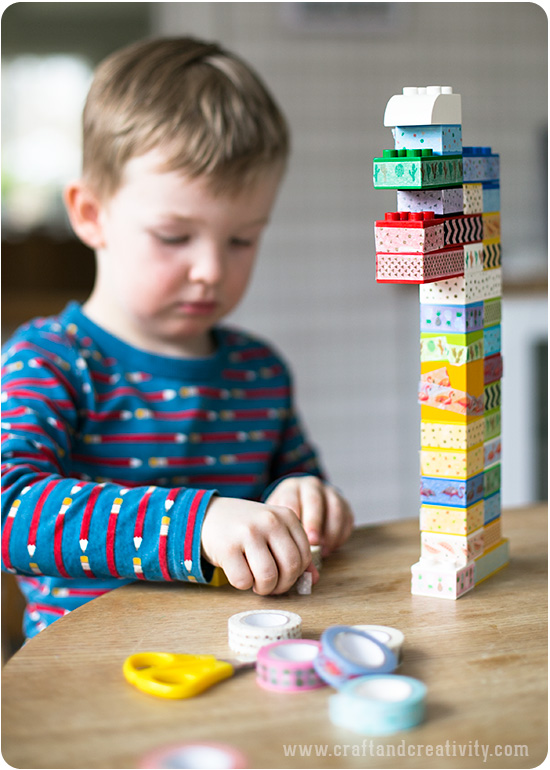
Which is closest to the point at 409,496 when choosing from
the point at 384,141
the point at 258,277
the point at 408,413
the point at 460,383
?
the point at 408,413

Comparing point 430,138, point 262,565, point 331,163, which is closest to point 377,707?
point 262,565

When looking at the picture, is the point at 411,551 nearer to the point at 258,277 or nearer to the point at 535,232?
the point at 258,277

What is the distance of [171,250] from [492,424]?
0.45 metres

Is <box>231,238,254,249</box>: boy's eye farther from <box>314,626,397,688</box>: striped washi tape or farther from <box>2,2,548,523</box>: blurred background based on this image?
<box>2,2,548,523</box>: blurred background

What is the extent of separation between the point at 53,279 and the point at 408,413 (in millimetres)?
1208

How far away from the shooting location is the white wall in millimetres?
2840

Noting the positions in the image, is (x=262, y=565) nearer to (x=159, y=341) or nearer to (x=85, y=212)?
(x=159, y=341)

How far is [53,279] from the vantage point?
289 centimetres

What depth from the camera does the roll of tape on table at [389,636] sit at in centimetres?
64

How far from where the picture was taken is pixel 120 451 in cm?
113

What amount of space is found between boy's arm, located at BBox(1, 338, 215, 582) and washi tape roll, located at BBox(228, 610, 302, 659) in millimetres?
104

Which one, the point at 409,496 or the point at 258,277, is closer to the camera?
the point at 258,277

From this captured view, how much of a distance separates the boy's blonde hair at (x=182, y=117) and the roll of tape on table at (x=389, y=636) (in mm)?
580

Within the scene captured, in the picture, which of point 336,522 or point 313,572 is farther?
point 336,522
